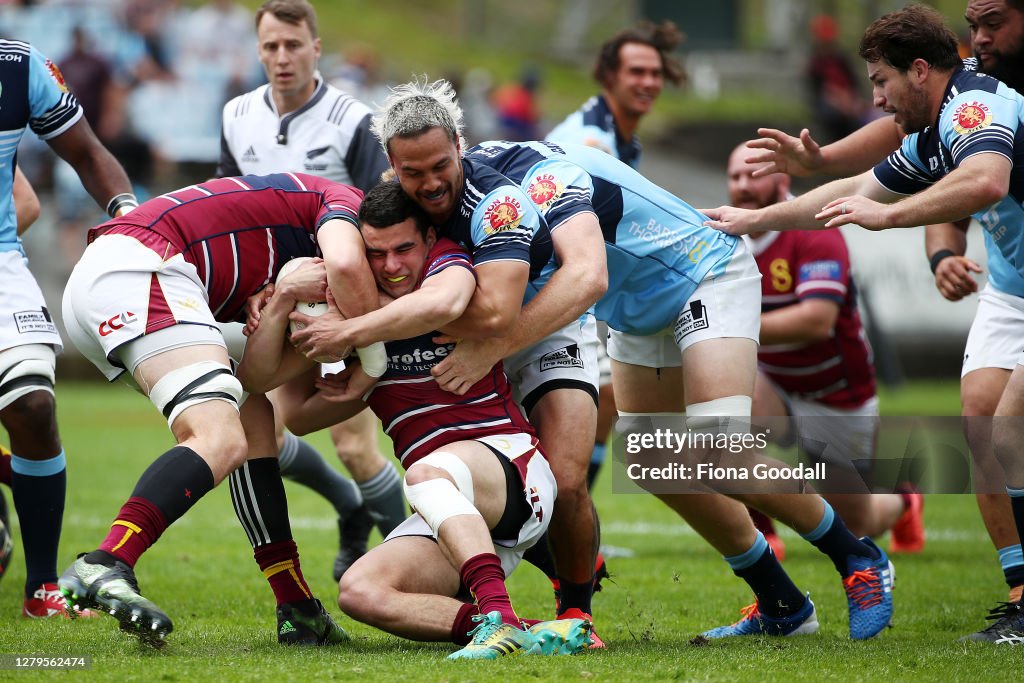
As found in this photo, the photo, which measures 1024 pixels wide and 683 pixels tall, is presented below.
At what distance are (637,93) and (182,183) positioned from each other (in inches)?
444

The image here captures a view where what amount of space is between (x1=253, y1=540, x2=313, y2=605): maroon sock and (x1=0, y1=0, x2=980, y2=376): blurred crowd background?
1256cm

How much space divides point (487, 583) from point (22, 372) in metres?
2.23

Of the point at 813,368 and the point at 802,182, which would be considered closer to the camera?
the point at 813,368

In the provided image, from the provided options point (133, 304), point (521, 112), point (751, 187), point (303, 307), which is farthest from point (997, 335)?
point (521, 112)

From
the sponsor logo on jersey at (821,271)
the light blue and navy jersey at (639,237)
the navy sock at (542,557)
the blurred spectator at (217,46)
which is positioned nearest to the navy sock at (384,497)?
the navy sock at (542,557)

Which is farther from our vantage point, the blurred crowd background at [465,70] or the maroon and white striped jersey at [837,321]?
the blurred crowd background at [465,70]

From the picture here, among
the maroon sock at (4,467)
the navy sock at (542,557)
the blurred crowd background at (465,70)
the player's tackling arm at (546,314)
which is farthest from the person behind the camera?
the blurred crowd background at (465,70)

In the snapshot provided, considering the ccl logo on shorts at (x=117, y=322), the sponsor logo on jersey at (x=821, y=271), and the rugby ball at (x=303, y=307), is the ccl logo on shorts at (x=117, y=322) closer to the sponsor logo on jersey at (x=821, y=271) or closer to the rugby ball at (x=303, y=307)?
the rugby ball at (x=303, y=307)

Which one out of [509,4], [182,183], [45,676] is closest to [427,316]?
[45,676]

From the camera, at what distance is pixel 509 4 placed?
97.1ft

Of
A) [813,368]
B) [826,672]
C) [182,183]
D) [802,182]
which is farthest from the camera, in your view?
[802,182]

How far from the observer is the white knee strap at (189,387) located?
4160mm

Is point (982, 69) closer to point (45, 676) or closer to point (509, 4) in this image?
point (45, 676)

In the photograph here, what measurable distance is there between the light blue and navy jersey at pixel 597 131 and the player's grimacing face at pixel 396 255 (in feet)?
10.9
